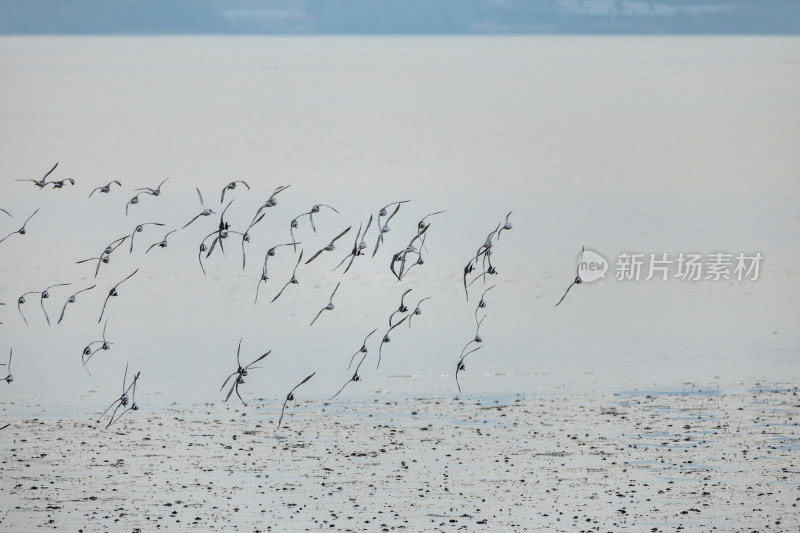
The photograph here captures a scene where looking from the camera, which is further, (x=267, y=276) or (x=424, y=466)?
(x=267, y=276)

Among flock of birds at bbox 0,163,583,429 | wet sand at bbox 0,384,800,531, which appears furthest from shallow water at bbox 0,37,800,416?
wet sand at bbox 0,384,800,531

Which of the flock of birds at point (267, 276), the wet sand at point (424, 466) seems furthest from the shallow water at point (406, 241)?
the wet sand at point (424, 466)

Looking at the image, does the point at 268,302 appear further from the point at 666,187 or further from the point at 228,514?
the point at 666,187

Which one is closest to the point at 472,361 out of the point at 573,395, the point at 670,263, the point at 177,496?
the point at 573,395

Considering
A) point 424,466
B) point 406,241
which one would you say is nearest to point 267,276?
point 424,466

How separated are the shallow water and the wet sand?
0.80 metres

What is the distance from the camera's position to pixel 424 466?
11.6 m

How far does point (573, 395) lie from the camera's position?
13938mm

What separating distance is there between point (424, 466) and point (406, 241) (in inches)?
545

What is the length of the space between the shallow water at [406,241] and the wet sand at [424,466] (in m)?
0.80

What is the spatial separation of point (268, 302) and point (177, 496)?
7701 mm

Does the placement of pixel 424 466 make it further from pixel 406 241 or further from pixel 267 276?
pixel 406 241

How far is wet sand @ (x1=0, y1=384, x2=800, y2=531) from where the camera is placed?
1054 cm

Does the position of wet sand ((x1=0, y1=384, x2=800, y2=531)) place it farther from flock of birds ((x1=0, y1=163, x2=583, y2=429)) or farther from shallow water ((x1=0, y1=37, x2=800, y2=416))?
shallow water ((x1=0, y1=37, x2=800, y2=416))
